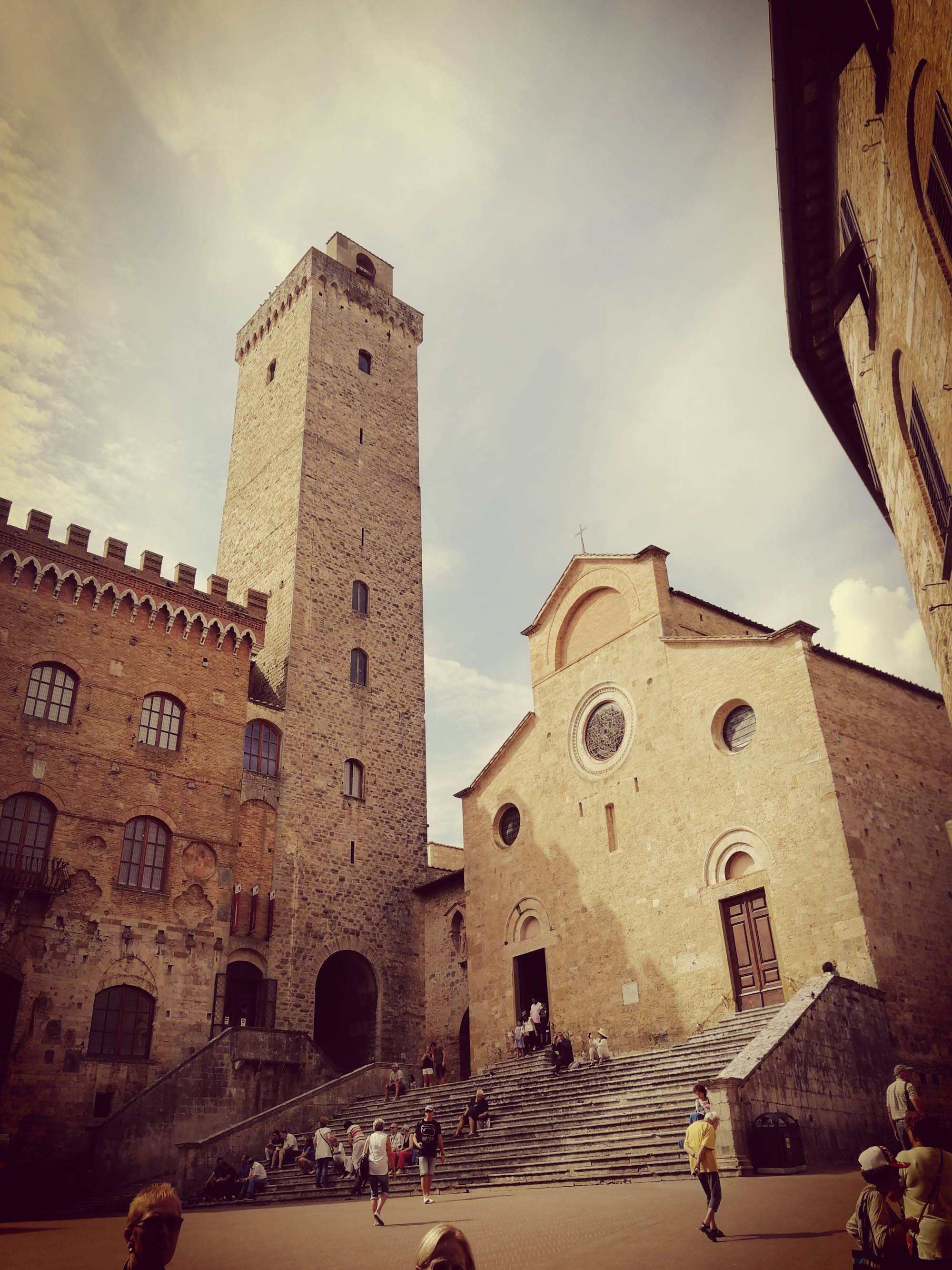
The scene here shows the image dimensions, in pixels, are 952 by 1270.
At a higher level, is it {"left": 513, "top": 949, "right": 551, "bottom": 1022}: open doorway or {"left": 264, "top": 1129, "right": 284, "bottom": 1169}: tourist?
{"left": 513, "top": 949, "right": 551, "bottom": 1022}: open doorway

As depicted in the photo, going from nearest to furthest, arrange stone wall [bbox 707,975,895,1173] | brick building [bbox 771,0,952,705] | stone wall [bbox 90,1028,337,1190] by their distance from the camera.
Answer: brick building [bbox 771,0,952,705], stone wall [bbox 707,975,895,1173], stone wall [bbox 90,1028,337,1190]

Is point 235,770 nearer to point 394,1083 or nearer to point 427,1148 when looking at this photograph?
point 394,1083

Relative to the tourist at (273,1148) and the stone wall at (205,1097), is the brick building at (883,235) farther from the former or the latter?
the stone wall at (205,1097)

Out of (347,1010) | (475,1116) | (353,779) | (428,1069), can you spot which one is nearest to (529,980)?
(428,1069)

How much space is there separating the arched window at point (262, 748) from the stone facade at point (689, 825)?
18.5ft

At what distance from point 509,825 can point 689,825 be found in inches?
246

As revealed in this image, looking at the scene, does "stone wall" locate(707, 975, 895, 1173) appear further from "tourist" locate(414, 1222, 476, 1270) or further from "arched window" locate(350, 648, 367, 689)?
"arched window" locate(350, 648, 367, 689)

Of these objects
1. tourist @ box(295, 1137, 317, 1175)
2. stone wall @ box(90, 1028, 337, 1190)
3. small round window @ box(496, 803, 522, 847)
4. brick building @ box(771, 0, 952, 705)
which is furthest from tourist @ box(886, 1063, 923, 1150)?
small round window @ box(496, 803, 522, 847)

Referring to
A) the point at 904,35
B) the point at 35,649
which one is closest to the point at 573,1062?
the point at 35,649

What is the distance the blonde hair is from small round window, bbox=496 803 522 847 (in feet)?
65.7

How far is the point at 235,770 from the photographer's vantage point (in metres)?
22.3

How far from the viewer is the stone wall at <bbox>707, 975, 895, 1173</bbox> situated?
10867mm

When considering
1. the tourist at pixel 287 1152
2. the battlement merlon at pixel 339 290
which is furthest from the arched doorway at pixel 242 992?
the battlement merlon at pixel 339 290

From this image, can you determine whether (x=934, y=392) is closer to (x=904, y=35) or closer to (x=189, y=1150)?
(x=904, y=35)
